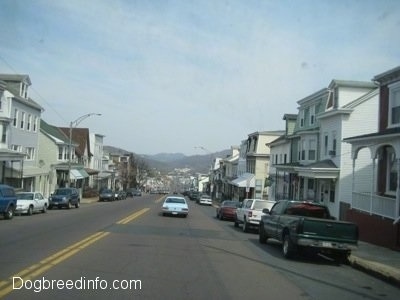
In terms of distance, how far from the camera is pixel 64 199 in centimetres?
4369

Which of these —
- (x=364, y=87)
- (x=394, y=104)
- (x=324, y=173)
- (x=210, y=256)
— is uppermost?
(x=364, y=87)

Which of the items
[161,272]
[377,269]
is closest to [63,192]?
[377,269]

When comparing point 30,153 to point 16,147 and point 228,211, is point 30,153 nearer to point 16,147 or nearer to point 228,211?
point 16,147

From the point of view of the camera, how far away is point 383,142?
22781 mm

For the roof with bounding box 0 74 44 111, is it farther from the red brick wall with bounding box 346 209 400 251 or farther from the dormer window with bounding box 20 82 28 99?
the red brick wall with bounding box 346 209 400 251

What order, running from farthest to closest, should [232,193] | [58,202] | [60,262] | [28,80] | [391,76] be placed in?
[232,193], [28,80], [58,202], [391,76], [60,262]

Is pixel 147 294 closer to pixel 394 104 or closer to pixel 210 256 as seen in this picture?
pixel 210 256

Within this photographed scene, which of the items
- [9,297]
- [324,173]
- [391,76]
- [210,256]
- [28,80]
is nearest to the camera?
[9,297]

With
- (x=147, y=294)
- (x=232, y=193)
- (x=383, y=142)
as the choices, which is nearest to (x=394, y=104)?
(x=383, y=142)

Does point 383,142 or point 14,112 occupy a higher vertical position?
point 14,112

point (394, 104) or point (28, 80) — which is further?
point (28, 80)

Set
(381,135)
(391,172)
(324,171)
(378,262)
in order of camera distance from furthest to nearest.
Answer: (324,171)
(391,172)
(381,135)
(378,262)

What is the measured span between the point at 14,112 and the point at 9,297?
130ft

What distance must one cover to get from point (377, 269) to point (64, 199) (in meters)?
33.2
